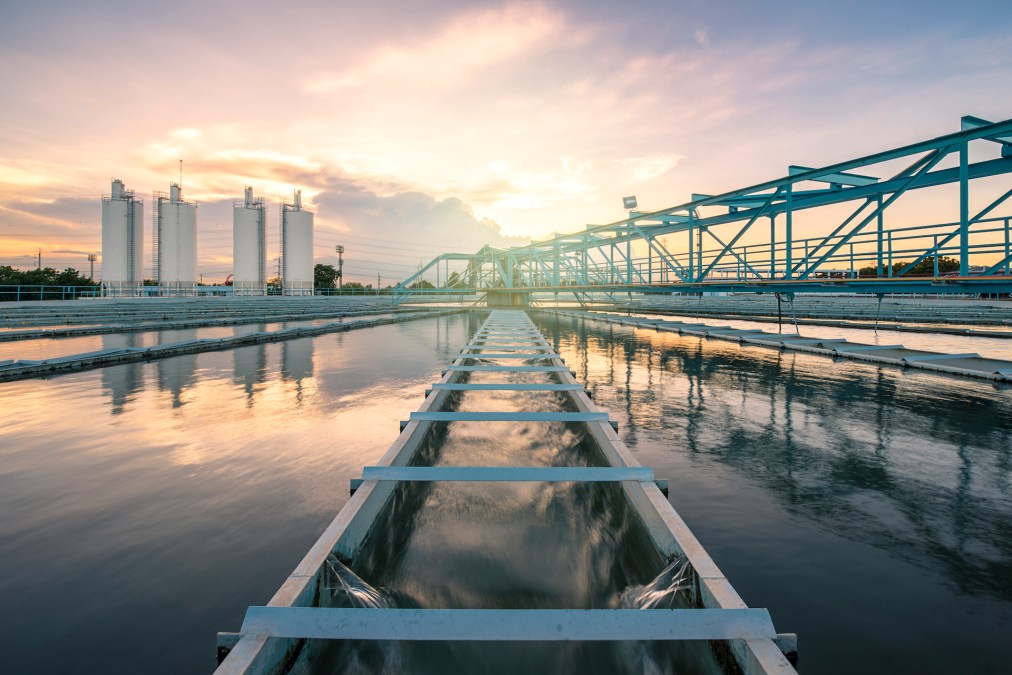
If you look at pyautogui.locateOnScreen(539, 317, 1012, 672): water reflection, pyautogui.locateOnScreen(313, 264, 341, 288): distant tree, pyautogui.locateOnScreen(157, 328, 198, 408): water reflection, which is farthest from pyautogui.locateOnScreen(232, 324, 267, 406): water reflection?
pyautogui.locateOnScreen(313, 264, 341, 288): distant tree

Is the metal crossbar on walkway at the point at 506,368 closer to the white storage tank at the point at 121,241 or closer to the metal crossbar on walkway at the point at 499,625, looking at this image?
the metal crossbar on walkway at the point at 499,625

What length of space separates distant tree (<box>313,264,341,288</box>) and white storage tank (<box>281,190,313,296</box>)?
97.1ft

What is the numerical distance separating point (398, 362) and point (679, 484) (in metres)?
8.12

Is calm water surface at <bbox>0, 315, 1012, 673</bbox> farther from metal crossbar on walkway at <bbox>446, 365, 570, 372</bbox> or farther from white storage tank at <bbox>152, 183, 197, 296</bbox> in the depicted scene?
white storage tank at <bbox>152, 183, 197, 296</bbox>

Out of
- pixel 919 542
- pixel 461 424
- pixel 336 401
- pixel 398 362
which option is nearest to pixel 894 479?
pixel 919 542

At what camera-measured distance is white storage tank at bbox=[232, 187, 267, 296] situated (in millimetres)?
54594

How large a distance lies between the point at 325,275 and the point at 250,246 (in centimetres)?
3672

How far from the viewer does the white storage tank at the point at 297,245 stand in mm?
58062

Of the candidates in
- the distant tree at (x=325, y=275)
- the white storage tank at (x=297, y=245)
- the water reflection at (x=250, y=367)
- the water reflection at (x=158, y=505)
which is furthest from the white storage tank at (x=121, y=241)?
the water reflection at (x=158, y=505)

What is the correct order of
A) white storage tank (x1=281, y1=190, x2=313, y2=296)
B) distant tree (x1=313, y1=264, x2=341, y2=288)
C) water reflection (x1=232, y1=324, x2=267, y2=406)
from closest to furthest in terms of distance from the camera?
1. water reflection (x1=232, y1=324, x2=267, y2=406)
2. white storage tank (x1=281, y1=190, x2=313, y2=296)
3. distant tree (x1=313, y1=264, x2=341, y2=288)

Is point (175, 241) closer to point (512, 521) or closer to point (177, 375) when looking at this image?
point (177, 375)

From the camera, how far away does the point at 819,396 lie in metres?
7.07

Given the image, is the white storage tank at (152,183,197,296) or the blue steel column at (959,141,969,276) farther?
the white storage tank at (152,183,197,296)

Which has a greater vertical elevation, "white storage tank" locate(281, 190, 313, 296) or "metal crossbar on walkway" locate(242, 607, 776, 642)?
"white storage tank" locate(281, 190, 313, 296)
